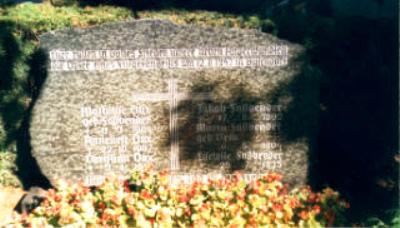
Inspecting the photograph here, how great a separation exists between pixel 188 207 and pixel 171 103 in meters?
1.45

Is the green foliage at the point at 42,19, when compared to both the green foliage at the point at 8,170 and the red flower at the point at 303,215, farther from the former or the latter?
the red flower at the point at 303,215

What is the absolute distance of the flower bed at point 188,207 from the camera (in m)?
3.24

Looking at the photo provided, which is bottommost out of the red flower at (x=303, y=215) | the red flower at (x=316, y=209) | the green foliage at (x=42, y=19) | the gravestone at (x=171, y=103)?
the red flower at (x=303, y=215)

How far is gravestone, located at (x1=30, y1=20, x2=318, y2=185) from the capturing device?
4.49 m

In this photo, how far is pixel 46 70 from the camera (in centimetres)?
450

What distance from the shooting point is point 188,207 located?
3.44 meters

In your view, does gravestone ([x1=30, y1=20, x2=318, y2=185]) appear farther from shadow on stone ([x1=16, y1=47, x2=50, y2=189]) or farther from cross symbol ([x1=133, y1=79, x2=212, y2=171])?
shadow on stone ([x1=16, y1=47, x2=50, y2=189])

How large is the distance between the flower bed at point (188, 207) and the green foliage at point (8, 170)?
6.06 feet

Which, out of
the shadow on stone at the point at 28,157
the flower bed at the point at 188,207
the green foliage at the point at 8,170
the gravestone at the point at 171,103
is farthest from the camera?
the green foliage at the point at 8,170

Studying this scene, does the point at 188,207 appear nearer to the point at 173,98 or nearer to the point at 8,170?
the point at 173,98

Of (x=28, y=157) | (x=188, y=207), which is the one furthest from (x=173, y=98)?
(x=28, y=157)

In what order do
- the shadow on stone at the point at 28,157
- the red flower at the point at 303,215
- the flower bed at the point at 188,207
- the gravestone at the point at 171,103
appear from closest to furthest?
the flower bed at the point at 188,207 < the red flower at the point at 303,215 < the gravestone at the point at 171,103 < the shadow on stone at the point at 28,157

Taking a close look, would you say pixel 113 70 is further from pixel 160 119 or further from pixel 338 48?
pixel 338 48

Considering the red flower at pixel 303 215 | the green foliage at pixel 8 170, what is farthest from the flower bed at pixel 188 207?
the green foliage at pixel 8 170
